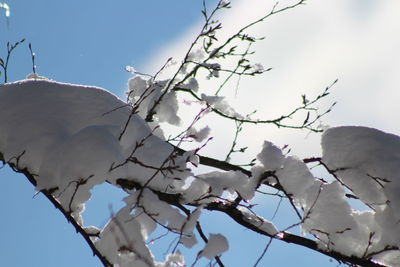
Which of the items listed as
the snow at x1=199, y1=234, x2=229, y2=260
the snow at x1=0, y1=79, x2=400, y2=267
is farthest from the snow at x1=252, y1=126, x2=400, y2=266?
the snow at x1=199, y1=234, x2=229, y2=260

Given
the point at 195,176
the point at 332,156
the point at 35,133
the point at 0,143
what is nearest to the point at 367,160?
Result: the point at 332,156

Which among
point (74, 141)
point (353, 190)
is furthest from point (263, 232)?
point (74, 141)

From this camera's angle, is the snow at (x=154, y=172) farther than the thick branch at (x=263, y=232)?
No

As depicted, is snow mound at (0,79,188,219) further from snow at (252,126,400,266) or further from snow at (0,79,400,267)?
snow at (252,126,400,266)

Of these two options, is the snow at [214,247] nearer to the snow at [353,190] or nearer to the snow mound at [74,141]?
the snow mound at [74,141]

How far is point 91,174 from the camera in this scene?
236 centimetres

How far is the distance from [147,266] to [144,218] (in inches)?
12.0

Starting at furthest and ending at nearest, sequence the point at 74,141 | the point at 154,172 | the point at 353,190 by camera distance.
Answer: the point at 353,190, the point at 154,172, the point at 74,141

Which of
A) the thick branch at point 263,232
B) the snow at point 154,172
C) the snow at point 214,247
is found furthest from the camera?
the thick branch at point 263,232

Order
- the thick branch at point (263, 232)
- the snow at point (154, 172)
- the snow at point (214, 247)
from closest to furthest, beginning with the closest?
1. the snow at point (214, 247)
2. the snow at point (154, 172)
3. the thick branch at point (263, 232)

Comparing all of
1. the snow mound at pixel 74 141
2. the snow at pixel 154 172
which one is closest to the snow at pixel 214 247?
the snow at pixel 154 172

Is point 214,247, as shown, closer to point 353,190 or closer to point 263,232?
point 263,232

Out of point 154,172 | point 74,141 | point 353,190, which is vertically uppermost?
point 74,141

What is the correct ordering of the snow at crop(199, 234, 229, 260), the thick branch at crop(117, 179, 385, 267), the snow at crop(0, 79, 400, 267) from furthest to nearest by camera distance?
the thick branch at crop(117, 179, 385, 267), the snow at crop(0, 79, 400, 267), the snow at crop(199, 234, 229, 260)
